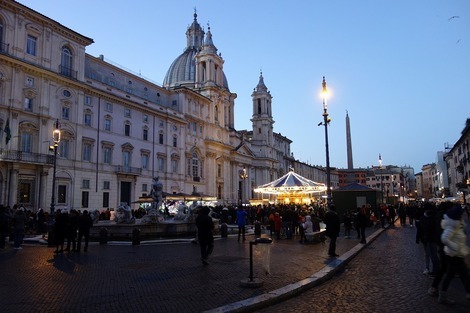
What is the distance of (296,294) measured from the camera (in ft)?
26.6

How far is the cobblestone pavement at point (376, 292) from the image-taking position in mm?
6926

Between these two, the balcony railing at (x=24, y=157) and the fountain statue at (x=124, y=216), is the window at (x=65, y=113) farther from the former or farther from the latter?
the fountain statue at (x=124, y=216)

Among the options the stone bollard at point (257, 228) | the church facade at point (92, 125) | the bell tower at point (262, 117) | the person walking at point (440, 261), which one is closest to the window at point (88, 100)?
the church facade at point (92, 125)

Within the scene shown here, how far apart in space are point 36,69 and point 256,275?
32.7 meters

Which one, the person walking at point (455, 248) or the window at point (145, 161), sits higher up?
the window at point (145, 161)

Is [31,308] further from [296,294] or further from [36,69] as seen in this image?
[36,69]

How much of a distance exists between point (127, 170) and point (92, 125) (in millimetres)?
6695

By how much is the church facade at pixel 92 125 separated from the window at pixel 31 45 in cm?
9

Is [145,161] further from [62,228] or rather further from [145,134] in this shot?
[62,228]

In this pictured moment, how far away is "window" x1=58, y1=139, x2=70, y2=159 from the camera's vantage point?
1485 inches

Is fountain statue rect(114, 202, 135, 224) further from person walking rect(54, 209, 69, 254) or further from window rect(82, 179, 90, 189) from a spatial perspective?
window rect(82, 179, 90, 189)

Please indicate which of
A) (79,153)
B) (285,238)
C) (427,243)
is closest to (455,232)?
(427,243)

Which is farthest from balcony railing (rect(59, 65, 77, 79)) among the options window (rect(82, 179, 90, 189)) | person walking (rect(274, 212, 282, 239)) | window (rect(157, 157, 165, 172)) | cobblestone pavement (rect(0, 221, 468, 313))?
person walking (rect(274, 212, 282, 239))

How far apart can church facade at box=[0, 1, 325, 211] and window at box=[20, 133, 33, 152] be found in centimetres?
8
